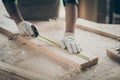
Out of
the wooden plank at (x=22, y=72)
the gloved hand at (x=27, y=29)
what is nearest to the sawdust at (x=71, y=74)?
the wooden plank at (x=22, y=72)

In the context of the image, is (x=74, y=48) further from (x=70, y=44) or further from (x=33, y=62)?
(x=33, y=62)

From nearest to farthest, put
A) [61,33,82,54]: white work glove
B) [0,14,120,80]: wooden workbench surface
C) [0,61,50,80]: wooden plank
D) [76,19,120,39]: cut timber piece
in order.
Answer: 1. [0,61,50,80]: wooden plank
2. [0,14,120,80]: wooden workbench surface
3. [61,33,82,54]: white work glove
4. [76,19,120,39]: cut timber piece

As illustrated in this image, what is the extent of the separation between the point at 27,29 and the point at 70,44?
60cm

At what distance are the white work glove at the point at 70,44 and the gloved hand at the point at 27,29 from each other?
0.44m

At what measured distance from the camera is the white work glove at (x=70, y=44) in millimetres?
2666

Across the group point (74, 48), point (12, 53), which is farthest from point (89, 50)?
point (12, 53)

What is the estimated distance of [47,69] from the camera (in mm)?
2539

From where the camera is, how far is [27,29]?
304 cm

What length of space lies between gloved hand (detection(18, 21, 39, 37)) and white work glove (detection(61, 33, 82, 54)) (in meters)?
0.44

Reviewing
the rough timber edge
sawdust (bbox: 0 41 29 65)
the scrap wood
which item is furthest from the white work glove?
sawdust (bbox: 0 41 29 65)

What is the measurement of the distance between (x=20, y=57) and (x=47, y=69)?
388 mm

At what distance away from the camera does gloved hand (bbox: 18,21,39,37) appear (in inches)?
119

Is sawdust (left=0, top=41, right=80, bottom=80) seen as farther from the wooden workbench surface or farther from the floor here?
the wooden workbench surface

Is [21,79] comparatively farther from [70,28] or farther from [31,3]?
[31,3]
